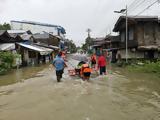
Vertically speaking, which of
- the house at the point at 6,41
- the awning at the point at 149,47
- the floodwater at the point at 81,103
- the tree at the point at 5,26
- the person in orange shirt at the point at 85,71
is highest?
the tree at the point at 5,26

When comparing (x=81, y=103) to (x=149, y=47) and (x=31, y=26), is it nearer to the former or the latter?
(x=149, y=47)

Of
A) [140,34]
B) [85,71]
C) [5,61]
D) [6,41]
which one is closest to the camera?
[85,71]

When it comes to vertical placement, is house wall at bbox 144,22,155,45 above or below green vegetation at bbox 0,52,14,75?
above

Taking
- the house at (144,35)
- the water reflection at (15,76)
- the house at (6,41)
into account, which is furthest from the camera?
the house at (144,35)

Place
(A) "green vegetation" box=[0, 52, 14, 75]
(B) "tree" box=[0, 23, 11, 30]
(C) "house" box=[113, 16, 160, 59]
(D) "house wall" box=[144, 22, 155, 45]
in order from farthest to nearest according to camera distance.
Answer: (B) "tree" box=[0, 23, 11, 30], (D) "house wall" box=[144, 22, 155, 45], (C) "house" box=[113, 16, 160, 59], (A) "green vegetation" box=[0, 52, 14, 75]

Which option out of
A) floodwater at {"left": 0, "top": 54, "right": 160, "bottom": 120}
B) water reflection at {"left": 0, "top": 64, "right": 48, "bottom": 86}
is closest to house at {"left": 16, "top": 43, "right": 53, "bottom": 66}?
water reflection at {"left": 0, "top": 64, "right": 48, "bottom": 86}

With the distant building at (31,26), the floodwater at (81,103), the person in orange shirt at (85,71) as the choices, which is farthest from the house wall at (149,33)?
the distant building at (31,26)

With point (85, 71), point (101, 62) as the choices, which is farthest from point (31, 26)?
point (85, 71)

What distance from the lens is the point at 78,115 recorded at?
339 inches

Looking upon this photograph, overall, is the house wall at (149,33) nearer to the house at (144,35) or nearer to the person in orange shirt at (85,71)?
the house at (144,35)

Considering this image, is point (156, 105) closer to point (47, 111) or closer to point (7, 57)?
point (47, 111)

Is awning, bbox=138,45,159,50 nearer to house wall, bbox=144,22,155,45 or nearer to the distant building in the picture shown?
house wall, bbox=144,22,155,45

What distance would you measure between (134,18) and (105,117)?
25555 mm

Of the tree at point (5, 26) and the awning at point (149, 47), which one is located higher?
the tree at point (5, 26)
